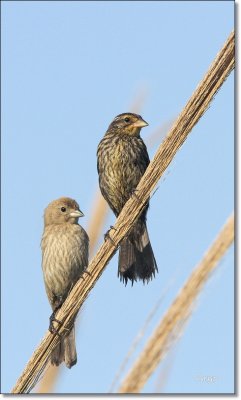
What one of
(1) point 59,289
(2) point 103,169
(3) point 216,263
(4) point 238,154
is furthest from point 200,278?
(2) point 103,169

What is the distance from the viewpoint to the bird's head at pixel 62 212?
17.0 feet

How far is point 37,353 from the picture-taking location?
7.95ft

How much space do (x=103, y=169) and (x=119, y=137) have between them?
34cm

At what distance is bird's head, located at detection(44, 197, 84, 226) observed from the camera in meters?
5.17

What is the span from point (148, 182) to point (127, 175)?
2.96m

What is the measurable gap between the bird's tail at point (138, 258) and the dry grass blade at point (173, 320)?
4195 mm

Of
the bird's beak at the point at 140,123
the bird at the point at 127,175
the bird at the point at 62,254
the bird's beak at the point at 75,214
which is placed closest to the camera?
the bird at the point at 62,254

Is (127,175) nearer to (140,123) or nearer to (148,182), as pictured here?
(140,123)

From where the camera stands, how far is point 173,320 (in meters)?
1.04

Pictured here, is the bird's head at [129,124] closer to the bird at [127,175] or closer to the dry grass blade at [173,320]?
the bird at [127,175]

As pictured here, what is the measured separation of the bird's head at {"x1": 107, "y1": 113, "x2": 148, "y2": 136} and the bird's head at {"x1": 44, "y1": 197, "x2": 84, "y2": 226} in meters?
0.84

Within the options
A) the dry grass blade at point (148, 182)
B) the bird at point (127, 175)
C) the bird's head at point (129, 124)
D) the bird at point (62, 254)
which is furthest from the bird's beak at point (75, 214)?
the dry grass blade at point (148, 182)

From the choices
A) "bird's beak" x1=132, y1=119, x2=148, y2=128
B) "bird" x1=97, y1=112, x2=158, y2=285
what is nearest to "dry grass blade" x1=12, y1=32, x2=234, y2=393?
"bird" x1=97, y1=112, x2=158, y2=285

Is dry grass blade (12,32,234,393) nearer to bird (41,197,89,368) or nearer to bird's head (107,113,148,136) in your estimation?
bird (41,197,89,368)
